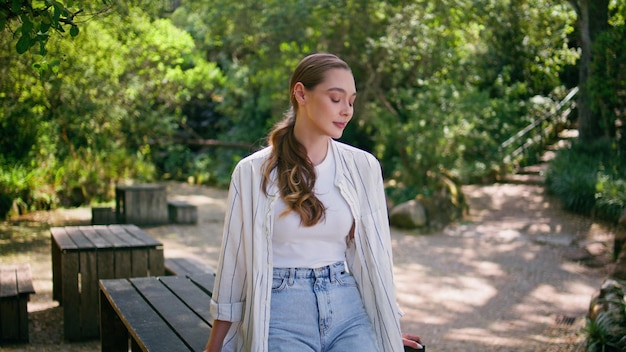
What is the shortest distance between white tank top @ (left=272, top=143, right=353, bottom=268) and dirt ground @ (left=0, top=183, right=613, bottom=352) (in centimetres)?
344

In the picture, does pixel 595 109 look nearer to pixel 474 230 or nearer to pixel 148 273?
pixel 474 230

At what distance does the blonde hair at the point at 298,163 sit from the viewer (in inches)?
101

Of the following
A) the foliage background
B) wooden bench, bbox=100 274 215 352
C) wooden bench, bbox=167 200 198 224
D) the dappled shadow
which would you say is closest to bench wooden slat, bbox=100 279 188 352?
wooden bench, bbox=100 274 215 352

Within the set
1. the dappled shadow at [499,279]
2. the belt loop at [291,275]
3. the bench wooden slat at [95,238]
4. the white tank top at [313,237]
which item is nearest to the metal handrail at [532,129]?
the dappled shadow at [499,279]

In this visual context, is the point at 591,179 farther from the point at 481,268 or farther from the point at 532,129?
the point at 532,129

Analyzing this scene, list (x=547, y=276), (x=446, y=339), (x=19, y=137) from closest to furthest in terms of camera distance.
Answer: (x=446, y=339) < (x=547, y=276) < (x=19, y=137)

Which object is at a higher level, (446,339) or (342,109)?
(342,109)

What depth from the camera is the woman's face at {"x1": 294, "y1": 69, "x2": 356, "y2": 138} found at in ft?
8.75

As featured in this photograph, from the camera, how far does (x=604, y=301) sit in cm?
565

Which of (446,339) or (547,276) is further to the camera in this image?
(547,276)

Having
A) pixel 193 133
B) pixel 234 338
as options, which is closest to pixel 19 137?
pixel 193 133

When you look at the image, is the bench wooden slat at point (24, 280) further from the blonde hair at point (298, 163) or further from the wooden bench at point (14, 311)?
the blonde hair at point (298, 163)

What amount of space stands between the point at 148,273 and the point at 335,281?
11.5 ft

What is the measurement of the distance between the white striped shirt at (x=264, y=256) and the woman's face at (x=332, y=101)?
160 mm
